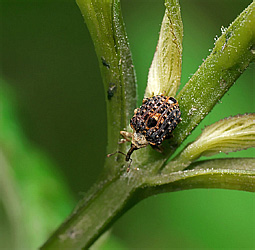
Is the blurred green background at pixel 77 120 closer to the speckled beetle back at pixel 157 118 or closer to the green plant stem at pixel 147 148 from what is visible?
the green plant stem at pixel 147 148

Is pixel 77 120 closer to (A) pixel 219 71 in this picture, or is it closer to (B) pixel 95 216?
(B) pixel 95 216

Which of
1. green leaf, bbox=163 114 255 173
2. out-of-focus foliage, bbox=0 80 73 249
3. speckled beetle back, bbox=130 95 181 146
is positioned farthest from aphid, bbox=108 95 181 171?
out-of-focus foliage, bbox=0 80 73 249

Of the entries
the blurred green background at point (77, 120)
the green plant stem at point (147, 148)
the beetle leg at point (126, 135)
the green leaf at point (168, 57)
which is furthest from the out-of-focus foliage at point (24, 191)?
the green leaf at point (168, 57)

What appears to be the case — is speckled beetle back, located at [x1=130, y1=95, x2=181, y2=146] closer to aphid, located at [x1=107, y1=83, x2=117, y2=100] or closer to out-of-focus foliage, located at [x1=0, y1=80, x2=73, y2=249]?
aphid, located at [x1=107, y1=83, x2=117, y2=100]

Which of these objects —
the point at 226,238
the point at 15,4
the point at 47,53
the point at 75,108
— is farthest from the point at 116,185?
the point at 15,4

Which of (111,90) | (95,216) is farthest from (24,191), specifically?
(111,90)
